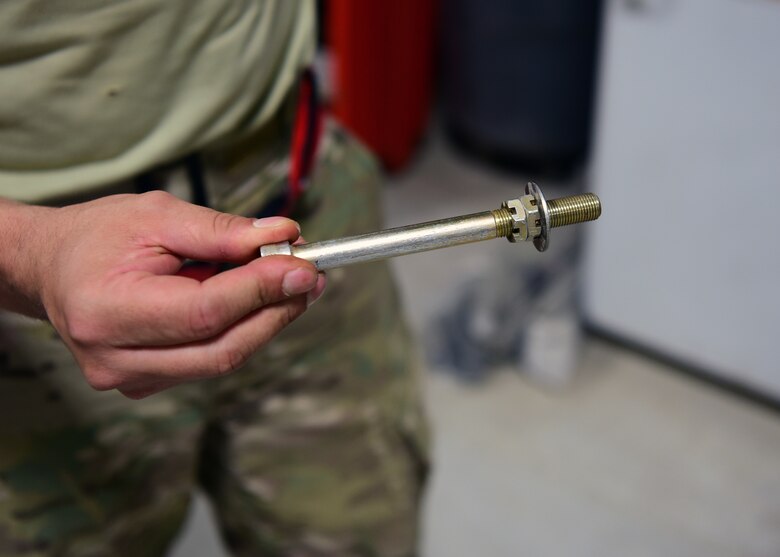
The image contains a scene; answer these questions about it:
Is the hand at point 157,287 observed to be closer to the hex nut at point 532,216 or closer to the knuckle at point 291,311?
the knuckle at point 291,311

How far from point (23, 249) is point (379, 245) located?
0.17m

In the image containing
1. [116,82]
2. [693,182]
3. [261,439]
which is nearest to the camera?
[116,82]

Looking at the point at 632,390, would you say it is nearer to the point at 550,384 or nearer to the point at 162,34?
the point at 550,384

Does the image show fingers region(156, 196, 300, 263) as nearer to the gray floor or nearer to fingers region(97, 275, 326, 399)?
fingers region(97, 275, 326, 399)

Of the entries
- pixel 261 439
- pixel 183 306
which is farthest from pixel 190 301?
pixel 261 439

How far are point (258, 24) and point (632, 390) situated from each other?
94cm

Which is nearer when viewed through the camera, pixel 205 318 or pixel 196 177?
pixel 205 318

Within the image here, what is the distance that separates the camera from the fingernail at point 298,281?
0.37m

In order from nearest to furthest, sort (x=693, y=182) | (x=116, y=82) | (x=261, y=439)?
(x=116, y=82), (x=261, y=439), (x=693, y=182)

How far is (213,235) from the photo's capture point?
0.37 metres

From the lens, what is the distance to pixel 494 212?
410mm

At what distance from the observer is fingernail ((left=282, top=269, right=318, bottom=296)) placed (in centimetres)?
37

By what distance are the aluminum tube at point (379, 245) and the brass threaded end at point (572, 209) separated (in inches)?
2.1

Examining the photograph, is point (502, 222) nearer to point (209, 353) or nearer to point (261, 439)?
point (209, 353)
